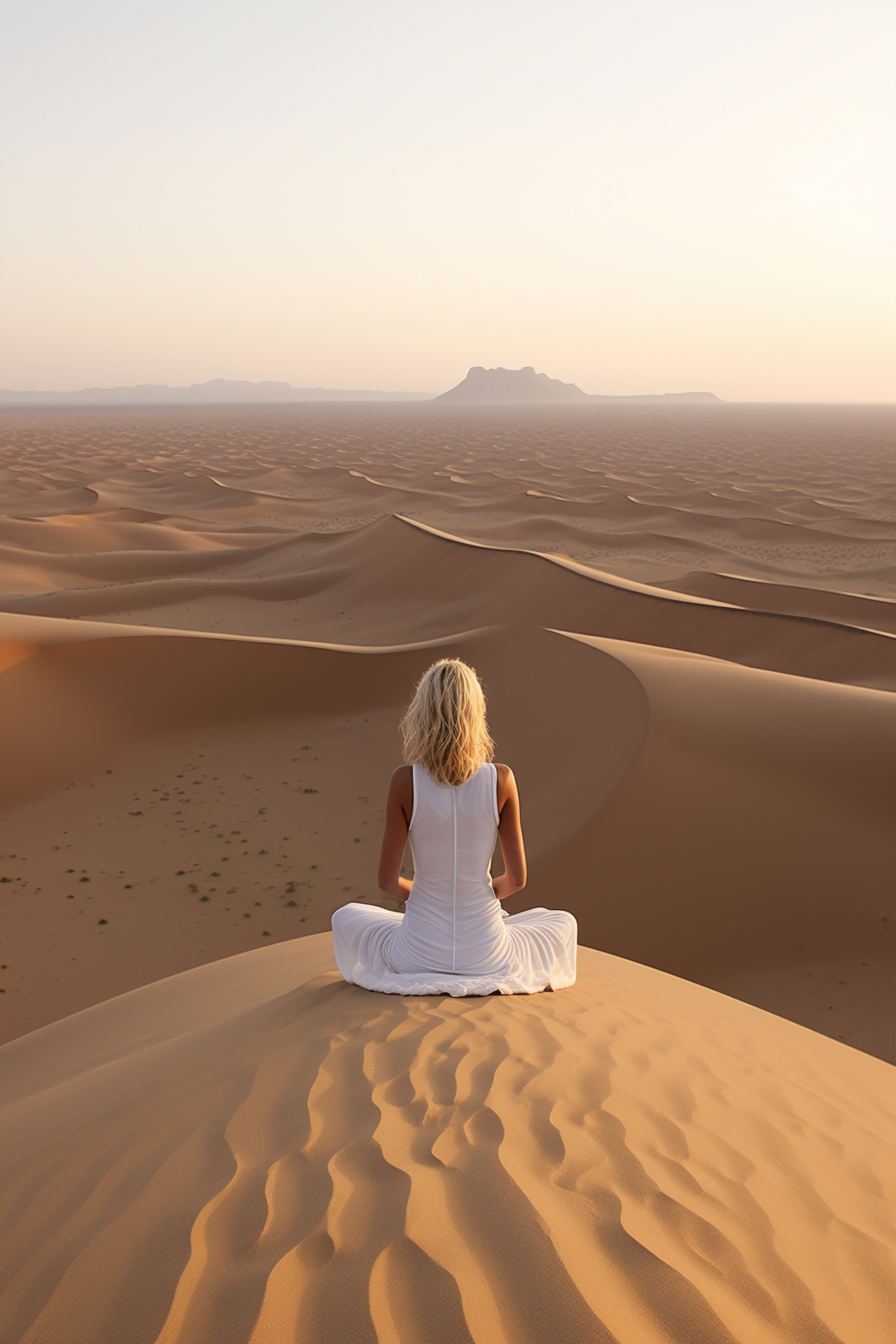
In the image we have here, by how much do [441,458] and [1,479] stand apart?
40.0 meters

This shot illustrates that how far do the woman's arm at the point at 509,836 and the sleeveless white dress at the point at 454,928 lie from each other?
1.7 inches

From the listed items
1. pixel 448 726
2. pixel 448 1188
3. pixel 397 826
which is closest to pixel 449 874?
pixel 397 826

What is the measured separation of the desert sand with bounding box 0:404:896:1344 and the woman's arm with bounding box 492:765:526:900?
0.52 metres

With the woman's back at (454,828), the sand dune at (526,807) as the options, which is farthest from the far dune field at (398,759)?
the woman's back at (454,828)

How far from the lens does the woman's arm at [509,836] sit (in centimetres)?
A: 348

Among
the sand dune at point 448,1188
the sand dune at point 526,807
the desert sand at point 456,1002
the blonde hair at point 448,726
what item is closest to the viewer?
the sand dune at point 448,1188

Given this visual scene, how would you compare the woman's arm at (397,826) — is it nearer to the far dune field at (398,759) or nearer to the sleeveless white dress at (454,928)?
the sleeveless white dress at (454,928)

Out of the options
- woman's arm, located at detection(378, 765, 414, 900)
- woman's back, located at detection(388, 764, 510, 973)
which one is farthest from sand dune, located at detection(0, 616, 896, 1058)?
woman's arm, located at detection(378, 765, 414, 900)

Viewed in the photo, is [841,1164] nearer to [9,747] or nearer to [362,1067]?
[362,1067]

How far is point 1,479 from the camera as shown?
182 ft

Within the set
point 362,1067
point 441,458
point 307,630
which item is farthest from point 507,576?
point 441,458

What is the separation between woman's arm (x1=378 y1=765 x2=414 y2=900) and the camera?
345cm

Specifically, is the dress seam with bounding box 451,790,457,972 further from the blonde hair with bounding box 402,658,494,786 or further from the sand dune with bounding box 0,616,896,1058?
the sand dune with bounding box 0,616,896,1058

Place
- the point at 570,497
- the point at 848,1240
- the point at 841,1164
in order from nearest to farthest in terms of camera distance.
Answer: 1. the point at 848,1240
2. the point at 841,1164
3. the point at 570,497
